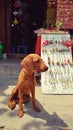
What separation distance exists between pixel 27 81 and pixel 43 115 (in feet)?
2.27

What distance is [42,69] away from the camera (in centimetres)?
511

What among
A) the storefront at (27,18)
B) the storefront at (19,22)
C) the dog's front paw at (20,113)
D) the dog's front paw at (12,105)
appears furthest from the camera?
the storefront at (19,22)

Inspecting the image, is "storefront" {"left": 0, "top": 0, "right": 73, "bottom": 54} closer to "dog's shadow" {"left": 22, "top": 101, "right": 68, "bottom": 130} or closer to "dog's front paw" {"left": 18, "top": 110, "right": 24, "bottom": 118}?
"dog's shadow" {"left": 22, "top": 101, "right": 68, "bottom": 130}

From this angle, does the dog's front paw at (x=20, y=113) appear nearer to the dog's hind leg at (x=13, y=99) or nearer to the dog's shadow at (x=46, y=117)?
the dog's shadow at (x=46, y=117)

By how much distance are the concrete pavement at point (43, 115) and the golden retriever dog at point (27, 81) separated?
13 cm

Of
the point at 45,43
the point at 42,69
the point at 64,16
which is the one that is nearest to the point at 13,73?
the point at 45,43

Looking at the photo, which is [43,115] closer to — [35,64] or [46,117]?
[46,117]

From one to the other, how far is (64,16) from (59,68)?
1.87 meters

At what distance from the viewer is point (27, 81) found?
17.8 ft

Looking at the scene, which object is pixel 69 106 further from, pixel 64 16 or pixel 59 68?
pixel 64 16

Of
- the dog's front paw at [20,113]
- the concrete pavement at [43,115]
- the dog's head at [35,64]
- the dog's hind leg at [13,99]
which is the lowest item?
the concrete pavement at [43,115]

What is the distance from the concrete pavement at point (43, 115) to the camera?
512cm

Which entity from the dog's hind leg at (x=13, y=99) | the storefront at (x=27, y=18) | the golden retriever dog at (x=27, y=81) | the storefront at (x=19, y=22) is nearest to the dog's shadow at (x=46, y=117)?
the golden retriever dog at (x=27, y=81)

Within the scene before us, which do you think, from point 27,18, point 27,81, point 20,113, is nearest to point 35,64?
point 27,81
